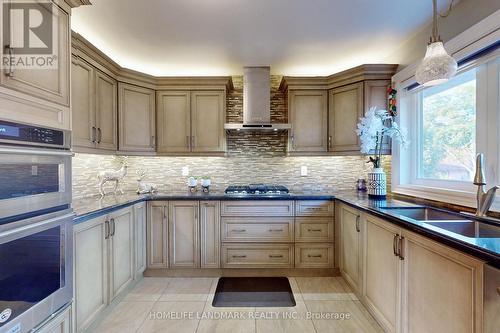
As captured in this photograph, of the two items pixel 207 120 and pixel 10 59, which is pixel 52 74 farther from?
pixel 207 120

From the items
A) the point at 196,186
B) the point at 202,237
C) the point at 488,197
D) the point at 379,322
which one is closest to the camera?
the point at 488,197

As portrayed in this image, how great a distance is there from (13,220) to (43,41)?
0.87 meters

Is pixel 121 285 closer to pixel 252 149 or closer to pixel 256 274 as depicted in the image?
pixel 256 274

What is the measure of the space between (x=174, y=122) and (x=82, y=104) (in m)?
1.03

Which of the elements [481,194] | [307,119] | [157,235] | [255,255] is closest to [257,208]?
[255,255]

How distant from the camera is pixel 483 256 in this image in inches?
38.6

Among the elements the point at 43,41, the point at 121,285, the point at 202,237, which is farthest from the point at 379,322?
the point at 43,41

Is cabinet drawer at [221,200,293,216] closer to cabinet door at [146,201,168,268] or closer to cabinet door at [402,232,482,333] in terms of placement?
cabinet door at [146,201,168,268]

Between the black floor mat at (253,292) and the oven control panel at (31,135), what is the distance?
1.81m

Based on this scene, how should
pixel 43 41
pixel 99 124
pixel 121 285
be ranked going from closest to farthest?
1. pixel 43 41
2. pixel 121 285
3. pixel 99 124

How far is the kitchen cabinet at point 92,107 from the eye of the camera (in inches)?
86.4

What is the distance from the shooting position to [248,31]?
2.39 m

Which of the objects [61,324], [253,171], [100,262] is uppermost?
[253,171]

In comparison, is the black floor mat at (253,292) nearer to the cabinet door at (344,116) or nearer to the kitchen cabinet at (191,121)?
the kitchen cabinet at (191,121)
